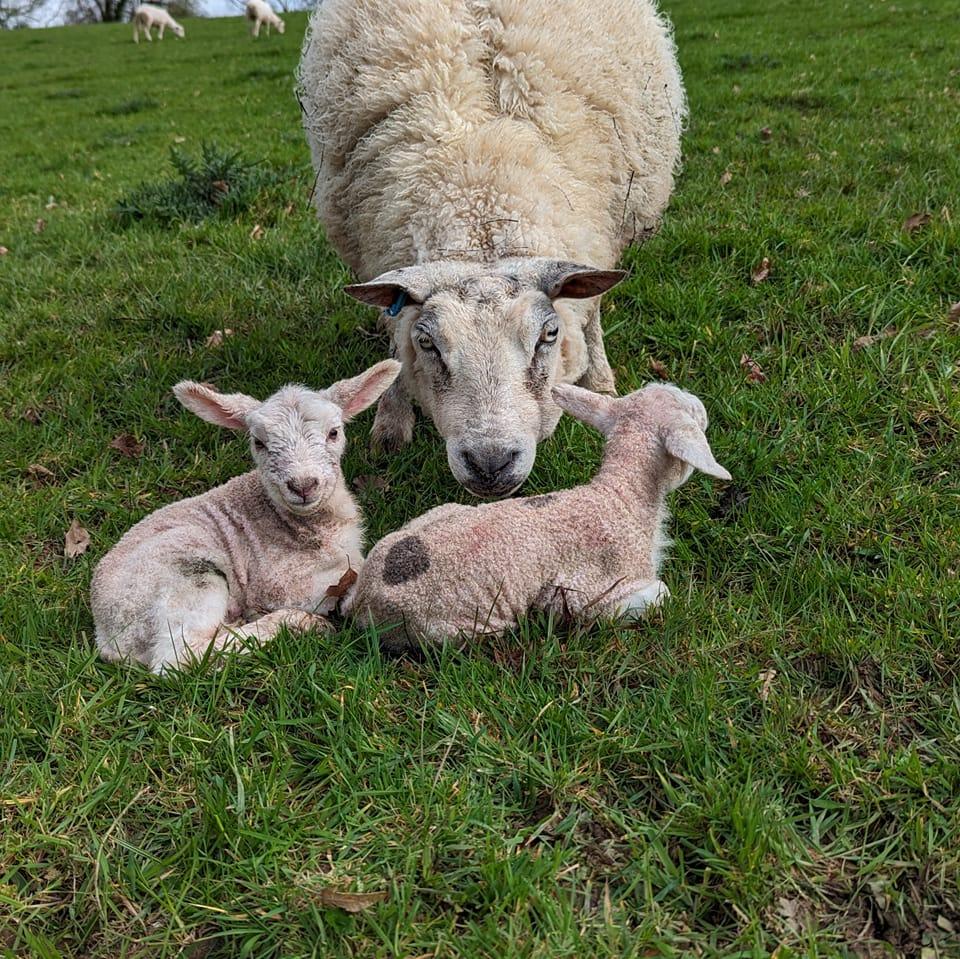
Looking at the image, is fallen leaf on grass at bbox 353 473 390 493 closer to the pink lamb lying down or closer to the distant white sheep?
the distant white sheep

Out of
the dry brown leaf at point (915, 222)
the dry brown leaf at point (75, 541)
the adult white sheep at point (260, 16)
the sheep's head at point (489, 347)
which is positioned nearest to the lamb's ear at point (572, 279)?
the sheep's head at point (489, 347)

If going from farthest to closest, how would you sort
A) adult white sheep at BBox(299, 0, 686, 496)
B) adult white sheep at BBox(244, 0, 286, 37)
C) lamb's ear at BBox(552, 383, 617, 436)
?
1. adult white sheep at BBox(244, 0, 286, 37)
2. adult white sheep at BBox(299, 0, 686, 496)
3. lamb's ear at BBox(552, 383, 617, 436)

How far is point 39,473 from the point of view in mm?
3795

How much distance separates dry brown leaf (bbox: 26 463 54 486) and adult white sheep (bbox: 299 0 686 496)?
4.91 ft

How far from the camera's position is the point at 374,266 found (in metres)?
3.98

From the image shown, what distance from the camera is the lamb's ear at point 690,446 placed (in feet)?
8.36

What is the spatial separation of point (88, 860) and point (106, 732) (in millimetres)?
428

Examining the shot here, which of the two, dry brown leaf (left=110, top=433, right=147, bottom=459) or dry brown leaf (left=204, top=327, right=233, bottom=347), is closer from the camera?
dry brown leaf (left=110, top=433, right=147, bottom=459)

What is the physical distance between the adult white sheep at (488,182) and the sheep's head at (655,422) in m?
0.22

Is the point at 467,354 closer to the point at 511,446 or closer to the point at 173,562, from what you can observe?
the point at 511,446

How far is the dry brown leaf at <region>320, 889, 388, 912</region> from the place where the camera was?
72.4 inches

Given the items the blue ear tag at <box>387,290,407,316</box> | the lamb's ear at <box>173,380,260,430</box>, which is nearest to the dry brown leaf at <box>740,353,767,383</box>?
the blue ear tag at <box>387,290,407,316</box>

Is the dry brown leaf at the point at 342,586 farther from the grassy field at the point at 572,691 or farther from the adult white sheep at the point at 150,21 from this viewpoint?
the adult white sheep at the point at 150,21

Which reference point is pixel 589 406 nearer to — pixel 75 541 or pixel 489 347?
pixel 489 347
